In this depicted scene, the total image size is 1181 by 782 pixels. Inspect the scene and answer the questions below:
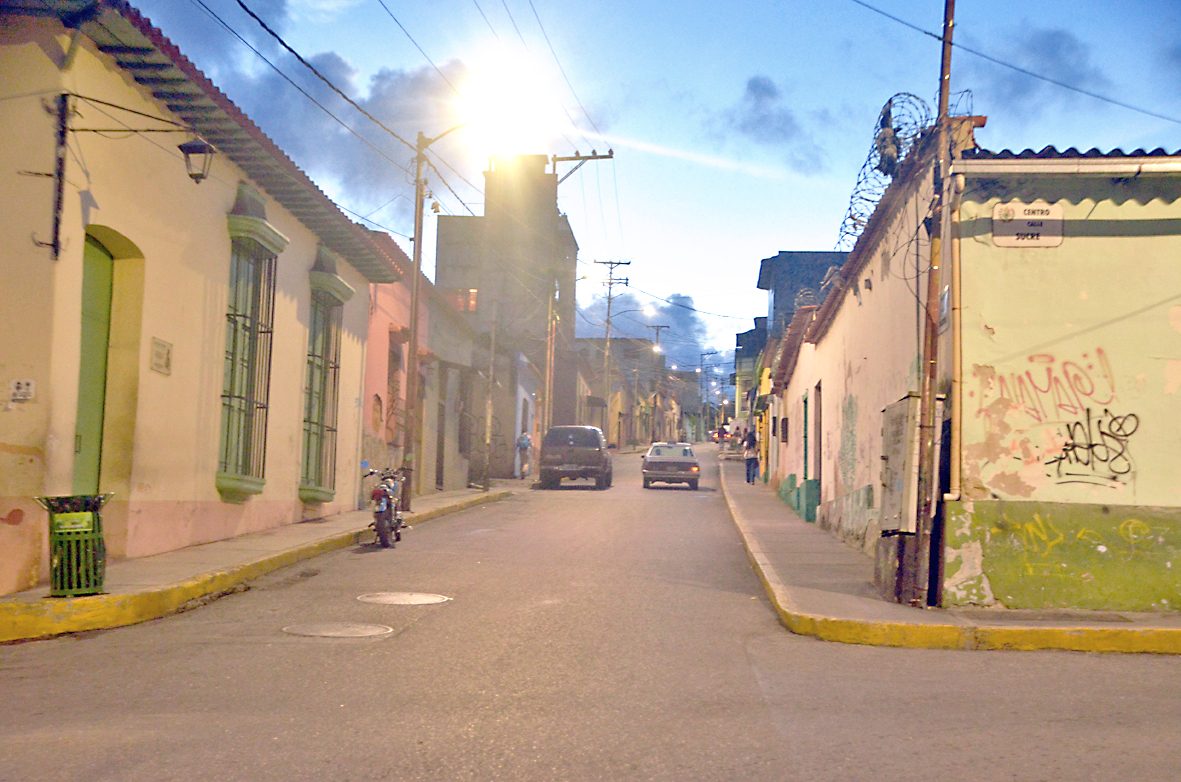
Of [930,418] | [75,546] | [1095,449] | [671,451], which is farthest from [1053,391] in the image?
[671,451]

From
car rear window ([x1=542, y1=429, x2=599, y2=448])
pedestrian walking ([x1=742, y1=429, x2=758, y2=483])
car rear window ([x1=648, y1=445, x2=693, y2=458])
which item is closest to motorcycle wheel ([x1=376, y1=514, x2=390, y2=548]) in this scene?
car rear window ([x1=542, y1=429, x2=599, y2=448])

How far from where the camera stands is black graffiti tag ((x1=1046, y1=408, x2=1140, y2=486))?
8430 mm

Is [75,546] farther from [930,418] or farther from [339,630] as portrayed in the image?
[930,418]

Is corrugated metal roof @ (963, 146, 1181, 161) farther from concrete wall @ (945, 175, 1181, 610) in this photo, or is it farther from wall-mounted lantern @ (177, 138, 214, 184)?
wall-mounted lantern @ (177, 138, 214, 184)

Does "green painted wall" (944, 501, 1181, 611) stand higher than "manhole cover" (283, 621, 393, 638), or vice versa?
"green painted wall" (944, 501, 1181, 611)

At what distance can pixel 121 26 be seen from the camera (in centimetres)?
870

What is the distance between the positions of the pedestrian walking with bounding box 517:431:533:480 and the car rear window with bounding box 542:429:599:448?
5084mm

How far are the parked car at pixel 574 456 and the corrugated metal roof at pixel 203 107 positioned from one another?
13.6 metres

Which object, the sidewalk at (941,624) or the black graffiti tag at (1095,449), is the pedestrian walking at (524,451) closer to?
the sidewalk at (941,624)

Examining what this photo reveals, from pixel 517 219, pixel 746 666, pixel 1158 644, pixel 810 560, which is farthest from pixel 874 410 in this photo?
pixel 517 219

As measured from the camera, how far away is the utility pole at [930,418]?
27.9 ft

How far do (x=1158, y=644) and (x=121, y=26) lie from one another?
9698 millimetres

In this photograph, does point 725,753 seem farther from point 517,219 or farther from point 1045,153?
point 517,219

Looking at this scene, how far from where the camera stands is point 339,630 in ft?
24.0
